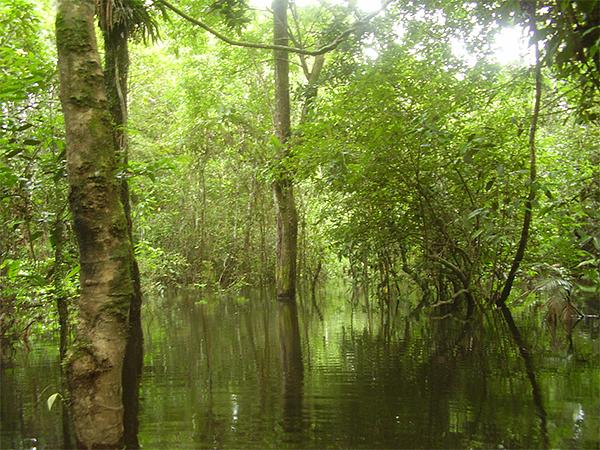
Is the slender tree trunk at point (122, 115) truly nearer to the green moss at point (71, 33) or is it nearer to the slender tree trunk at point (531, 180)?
the green moss at point (71, 33)

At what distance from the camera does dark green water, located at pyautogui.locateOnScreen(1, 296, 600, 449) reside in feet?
11.7

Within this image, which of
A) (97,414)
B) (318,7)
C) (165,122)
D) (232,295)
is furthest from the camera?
(165,122)

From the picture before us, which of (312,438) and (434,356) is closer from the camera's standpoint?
(312,438)

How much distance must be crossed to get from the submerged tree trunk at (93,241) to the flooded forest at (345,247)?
0.04 ft

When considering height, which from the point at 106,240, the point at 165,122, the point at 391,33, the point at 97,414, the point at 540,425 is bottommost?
the point at 540,425

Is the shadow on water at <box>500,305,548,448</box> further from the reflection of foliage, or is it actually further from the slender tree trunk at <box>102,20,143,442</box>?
the reflection of foliage

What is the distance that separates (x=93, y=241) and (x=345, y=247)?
292 inches

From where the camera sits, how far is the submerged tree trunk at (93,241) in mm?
2941

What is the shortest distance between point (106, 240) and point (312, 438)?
1.86 meters

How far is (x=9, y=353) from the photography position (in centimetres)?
720

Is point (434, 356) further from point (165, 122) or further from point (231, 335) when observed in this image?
point (165, 122)

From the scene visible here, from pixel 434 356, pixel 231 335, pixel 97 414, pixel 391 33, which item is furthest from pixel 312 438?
pixel 391 33

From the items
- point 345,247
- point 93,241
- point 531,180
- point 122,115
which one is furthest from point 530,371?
point 122,115

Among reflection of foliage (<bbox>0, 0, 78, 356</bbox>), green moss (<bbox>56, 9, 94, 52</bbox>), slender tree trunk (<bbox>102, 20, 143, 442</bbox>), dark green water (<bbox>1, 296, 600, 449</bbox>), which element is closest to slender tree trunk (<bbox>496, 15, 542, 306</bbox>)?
dark green water (<bbox>1, 296, 600, 449</bbox>)
